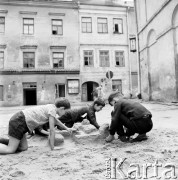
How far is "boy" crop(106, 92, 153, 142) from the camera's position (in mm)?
3662

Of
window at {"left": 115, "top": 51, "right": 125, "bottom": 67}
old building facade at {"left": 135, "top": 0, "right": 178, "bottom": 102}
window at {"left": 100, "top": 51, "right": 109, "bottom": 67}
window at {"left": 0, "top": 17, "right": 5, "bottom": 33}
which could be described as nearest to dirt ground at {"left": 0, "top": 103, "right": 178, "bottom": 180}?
old building facade at {"left": 135, "top": 0, "right": 178, "bottom": 102}

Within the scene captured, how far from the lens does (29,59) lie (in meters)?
20.0

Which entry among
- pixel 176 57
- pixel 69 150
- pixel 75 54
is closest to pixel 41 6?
pixel 75 54

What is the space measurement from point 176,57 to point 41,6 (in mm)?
14568

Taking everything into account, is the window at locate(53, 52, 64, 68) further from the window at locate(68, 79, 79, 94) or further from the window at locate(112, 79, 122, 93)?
the window at locate(112, 79, 122, 93)

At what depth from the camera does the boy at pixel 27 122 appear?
10.8 ft

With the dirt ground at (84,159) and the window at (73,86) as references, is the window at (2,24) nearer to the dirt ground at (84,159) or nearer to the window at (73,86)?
the window at (73,86)

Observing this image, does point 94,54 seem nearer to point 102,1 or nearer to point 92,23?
point 92,23

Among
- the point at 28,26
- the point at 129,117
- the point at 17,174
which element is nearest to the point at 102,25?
the point at 28,26

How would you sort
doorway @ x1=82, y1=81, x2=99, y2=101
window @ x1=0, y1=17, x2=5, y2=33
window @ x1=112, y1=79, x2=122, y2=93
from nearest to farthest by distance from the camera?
window @ x1=0, y1=17, x2=5, y2=33
doorway @ x1=82, y1=81, x2=99, y2=101
window @ x1=112, y1=79, x2=122, y2=93

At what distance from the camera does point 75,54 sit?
2070 centimetres

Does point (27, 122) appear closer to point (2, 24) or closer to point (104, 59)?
point (104, 59)

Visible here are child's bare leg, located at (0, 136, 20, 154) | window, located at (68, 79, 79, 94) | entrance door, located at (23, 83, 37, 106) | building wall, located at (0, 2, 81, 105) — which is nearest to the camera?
child's bare leg, located at (0, 136, 20, 154)

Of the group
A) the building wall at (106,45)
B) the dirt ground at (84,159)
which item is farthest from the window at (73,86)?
the dirt ground at (84,159)
